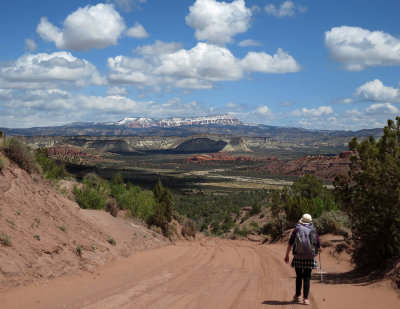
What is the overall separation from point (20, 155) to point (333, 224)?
42.4 feet

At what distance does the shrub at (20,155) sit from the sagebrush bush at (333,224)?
1217cm

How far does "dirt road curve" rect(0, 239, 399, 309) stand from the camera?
770 cm

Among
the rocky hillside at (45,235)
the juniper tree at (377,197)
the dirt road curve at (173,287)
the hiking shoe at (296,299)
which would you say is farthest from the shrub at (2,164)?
the juniper tree at (377,197)

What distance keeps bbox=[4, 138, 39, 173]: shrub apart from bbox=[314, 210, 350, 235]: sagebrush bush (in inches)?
479

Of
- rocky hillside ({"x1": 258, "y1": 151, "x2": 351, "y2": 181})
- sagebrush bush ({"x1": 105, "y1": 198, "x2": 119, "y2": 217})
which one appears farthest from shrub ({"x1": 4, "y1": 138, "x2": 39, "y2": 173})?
rocky hillside ({"x1": 258, "y1": 151, "x2": 351, "y2": 181})

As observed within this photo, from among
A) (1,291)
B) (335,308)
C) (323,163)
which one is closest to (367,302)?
(335,308)

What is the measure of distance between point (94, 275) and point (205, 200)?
53.8 metres

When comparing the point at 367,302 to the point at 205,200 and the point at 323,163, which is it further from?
the point at 323,163

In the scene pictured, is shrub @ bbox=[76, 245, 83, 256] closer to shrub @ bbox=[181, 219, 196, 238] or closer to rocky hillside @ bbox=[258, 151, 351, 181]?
shrub @ bbox=[181, 219, 196, 238]

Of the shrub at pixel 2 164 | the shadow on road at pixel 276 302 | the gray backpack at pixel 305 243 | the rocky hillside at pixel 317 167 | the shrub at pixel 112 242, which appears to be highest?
the shrub at pixel 2 164

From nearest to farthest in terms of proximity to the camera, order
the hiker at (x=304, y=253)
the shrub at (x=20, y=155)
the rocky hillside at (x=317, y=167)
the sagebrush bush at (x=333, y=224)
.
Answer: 1. the hiker at (x=304, y=253)
2. the shrub at (x=20, y=155)
3. the sagebrush bush at (x=333, y=224)
4. the rocky hillside at (x=317, y=167)

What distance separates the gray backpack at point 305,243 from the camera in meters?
7.95

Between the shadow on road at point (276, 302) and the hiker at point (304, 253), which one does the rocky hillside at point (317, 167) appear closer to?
the hiker at point (304, 253)

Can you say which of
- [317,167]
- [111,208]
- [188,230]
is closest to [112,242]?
[111,208]
